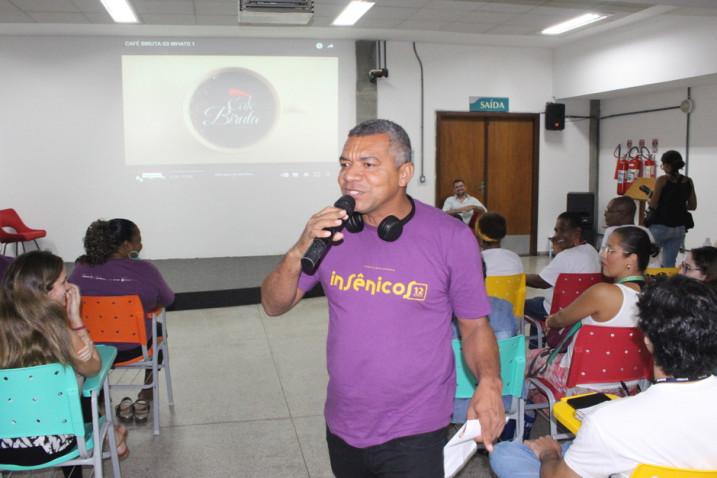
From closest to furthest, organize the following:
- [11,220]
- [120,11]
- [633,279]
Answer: [633,279] → [120,11] → [11,220]

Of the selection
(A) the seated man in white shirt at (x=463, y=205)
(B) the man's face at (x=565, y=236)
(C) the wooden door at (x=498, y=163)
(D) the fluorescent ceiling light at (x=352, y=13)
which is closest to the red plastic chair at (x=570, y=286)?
(B) the man's face at (x=565, y=236)

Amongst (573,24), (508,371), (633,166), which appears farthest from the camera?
(633,166)

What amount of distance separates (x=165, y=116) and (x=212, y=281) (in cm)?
273

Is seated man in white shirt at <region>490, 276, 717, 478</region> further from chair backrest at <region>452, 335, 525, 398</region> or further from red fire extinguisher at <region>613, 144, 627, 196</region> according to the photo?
red fire extinguisher at <region>613, 144, 627, 196</region>

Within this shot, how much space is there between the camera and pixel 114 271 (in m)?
3.54

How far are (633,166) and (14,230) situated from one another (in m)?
8.70

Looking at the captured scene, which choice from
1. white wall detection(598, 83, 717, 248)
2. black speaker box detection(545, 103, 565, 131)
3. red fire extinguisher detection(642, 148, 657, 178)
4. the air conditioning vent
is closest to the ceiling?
the air conditioning vent

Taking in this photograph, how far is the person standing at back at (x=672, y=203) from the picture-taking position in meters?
5.91

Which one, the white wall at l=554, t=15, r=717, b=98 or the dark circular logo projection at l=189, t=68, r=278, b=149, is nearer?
the white wall at l=554, t=15, r=717, b=98

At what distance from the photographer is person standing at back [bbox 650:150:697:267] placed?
19.4 ft

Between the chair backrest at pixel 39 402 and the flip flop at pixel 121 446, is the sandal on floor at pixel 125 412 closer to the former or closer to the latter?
the flip flop at pixel 121 446

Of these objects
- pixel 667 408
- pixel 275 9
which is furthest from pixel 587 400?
pixel 275 9

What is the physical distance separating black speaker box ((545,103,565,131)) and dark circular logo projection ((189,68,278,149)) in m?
4.26

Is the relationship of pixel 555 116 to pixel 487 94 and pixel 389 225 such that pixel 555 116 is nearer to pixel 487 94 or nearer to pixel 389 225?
pixel 487 94
